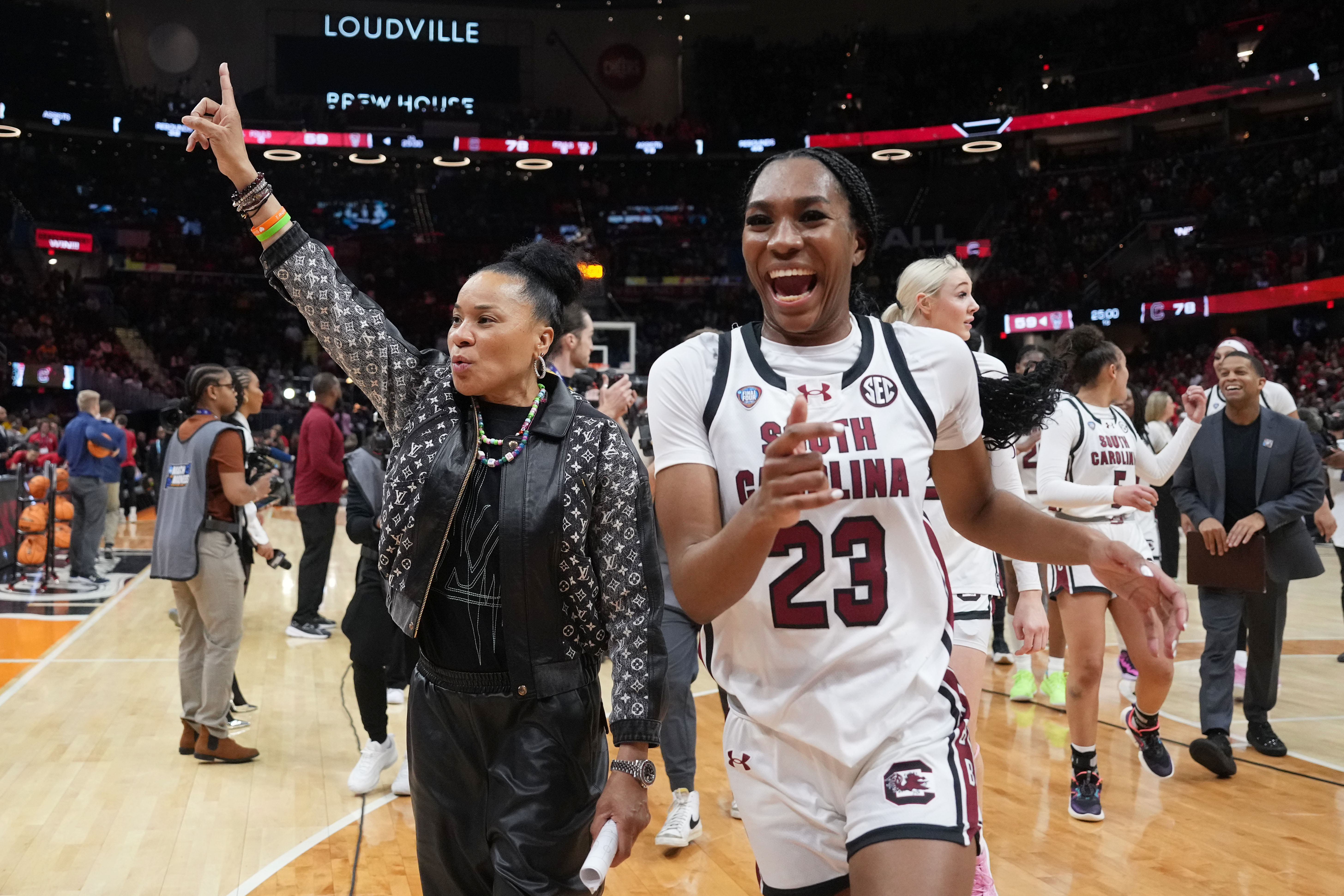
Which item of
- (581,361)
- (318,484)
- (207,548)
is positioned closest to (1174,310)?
(318,484)

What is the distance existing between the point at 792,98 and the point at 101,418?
21.4 metres

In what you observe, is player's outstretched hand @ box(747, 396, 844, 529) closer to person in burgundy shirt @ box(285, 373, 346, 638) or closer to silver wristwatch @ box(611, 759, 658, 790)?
silver wristwatch @ box(611, 759, 658, 790)

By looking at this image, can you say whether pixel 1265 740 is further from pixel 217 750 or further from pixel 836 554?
pixel 217 750

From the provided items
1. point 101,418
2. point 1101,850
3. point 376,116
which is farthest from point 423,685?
point 376,116

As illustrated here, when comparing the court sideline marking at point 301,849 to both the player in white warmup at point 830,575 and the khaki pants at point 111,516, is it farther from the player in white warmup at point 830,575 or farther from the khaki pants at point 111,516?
the khaki pants at point 111,516

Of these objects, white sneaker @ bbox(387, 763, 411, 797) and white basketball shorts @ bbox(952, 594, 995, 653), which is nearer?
white basketball shorts @ bbox(952, 594, 995, 653)

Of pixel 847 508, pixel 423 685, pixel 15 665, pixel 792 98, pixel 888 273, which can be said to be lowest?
pixel 15 665

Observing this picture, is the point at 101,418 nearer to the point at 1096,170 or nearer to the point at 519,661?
the point at 519,661

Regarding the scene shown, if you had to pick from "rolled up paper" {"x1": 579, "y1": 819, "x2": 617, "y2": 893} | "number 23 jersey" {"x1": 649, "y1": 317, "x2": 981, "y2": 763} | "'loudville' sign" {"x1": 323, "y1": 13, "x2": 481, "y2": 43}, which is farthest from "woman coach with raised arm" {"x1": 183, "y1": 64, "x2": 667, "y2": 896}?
"'loudville' sign" {"x1": 323, "y1": 13, "x2": 481, "y2": 43}

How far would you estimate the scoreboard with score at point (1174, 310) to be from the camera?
2234cm

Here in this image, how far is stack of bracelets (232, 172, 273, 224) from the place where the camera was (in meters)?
2.56

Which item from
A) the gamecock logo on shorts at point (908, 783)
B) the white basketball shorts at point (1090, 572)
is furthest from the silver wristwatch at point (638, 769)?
the white basketball shorts at point (1090, 572)

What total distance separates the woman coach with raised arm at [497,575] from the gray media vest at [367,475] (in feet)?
9.86

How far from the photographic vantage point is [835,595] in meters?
1.99
